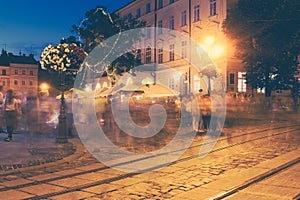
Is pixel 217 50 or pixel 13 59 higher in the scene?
pixel 13 59

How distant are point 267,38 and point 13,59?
77401 mm

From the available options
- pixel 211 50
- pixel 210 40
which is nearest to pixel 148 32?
pixel 211 50

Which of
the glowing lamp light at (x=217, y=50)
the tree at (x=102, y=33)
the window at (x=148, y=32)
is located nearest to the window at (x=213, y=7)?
the glowing lamp light at (x=217, y=50)

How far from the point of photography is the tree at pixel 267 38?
3156cm

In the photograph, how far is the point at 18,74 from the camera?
313ft

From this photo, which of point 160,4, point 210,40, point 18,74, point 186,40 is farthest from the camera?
point 18,74

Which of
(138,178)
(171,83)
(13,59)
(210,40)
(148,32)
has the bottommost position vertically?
(138,178)

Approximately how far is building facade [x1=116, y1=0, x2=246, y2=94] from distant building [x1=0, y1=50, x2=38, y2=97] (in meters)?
44.2

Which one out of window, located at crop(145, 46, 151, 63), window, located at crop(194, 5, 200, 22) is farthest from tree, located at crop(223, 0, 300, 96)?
window, located at crop(145, 46, 151, 63)

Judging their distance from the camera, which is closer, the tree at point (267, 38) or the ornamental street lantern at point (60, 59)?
the ornamental street lantern at point (60, 59)

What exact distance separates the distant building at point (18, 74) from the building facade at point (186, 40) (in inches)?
1741

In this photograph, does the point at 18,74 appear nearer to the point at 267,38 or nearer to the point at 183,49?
the point at 183,49

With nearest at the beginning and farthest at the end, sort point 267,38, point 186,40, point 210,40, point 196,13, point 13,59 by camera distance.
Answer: point 267,38 < point 210,40 < point 196,13 < point 186,40 < point 13,59

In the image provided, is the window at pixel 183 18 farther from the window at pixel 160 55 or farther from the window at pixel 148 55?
the window at pixel 148 55
